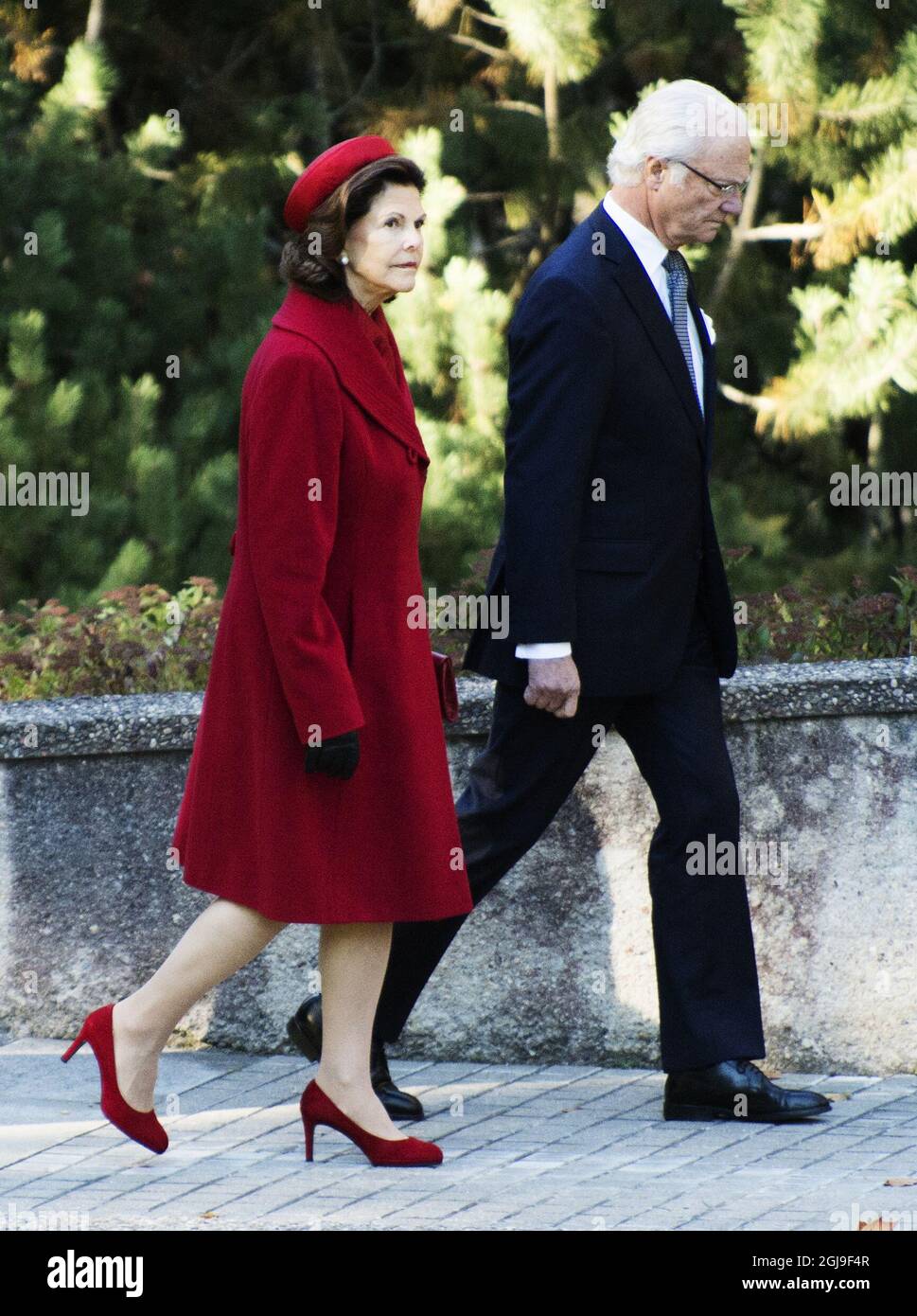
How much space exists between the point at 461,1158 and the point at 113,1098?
67cm

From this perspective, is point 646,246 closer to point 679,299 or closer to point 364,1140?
point 679,299

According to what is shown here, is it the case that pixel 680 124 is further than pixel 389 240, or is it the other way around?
pixel 680 124

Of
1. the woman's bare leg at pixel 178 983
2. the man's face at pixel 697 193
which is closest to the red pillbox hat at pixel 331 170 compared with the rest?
the man's face at pixel 697 193

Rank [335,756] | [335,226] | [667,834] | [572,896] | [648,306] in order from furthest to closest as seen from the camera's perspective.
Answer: [572,896] → [667,834] → [648,306] → [335,226] → [335,756]

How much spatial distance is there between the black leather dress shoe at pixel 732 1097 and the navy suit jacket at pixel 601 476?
798 millimetres

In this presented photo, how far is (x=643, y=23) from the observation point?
891 centimetres

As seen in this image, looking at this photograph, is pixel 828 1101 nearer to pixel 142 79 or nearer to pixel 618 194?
pixel 618 194

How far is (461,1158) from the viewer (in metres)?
4.17

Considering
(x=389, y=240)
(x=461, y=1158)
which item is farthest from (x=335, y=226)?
(x=461, y=1158)

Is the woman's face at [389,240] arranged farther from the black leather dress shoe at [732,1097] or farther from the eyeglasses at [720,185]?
the black leather dress shoe at [732,1097]

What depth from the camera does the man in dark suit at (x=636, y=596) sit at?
4184mm

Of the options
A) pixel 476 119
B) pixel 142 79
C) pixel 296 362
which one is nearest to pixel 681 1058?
pixel 296 362

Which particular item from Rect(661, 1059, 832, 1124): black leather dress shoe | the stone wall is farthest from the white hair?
Rect(661, 1059, 832, 1124): black leather dress shoe

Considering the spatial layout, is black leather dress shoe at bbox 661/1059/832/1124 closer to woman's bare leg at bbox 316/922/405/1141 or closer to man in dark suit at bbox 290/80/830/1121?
man in dark suit at bbox 290/80/830/1121
